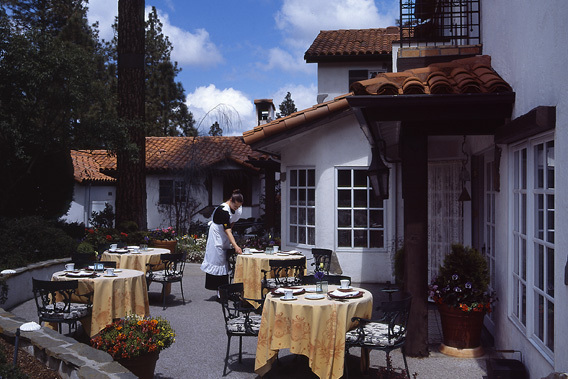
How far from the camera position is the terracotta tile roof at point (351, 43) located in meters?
18.0

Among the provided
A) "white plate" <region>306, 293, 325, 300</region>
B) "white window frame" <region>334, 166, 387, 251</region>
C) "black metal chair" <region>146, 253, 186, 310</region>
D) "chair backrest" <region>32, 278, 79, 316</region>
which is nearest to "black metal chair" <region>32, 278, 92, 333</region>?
"chair backrest" <region>32, 278, 79, 316</region>

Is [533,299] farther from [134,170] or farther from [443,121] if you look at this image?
[134,170]

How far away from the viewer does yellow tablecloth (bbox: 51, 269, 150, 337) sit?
6.81m

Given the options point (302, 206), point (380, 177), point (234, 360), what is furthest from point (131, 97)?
point (234, 360)

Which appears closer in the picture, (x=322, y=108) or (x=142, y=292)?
(x=142, y=292)

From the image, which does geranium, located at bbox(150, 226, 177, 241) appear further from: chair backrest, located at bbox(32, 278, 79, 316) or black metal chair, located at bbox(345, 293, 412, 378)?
black metal chair, located at bbox(345, 293, 412, 378)

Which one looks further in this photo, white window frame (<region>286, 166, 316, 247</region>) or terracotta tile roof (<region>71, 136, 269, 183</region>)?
terracotta tile roof (<region>71, 136, 269, 183</region>)

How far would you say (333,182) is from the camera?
37.3 feet

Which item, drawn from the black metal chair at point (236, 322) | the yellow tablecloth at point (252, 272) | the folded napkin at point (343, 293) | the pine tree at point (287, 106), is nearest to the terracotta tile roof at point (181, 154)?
the yellow tablecloth at point (252, 272)

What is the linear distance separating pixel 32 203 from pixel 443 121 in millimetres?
10503

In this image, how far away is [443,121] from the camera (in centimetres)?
625

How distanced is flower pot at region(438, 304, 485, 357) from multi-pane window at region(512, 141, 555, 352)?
614 mm

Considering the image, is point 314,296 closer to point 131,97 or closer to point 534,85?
point 534,85

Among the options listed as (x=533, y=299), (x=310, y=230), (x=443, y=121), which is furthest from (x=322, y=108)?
(x=533, y=299)
